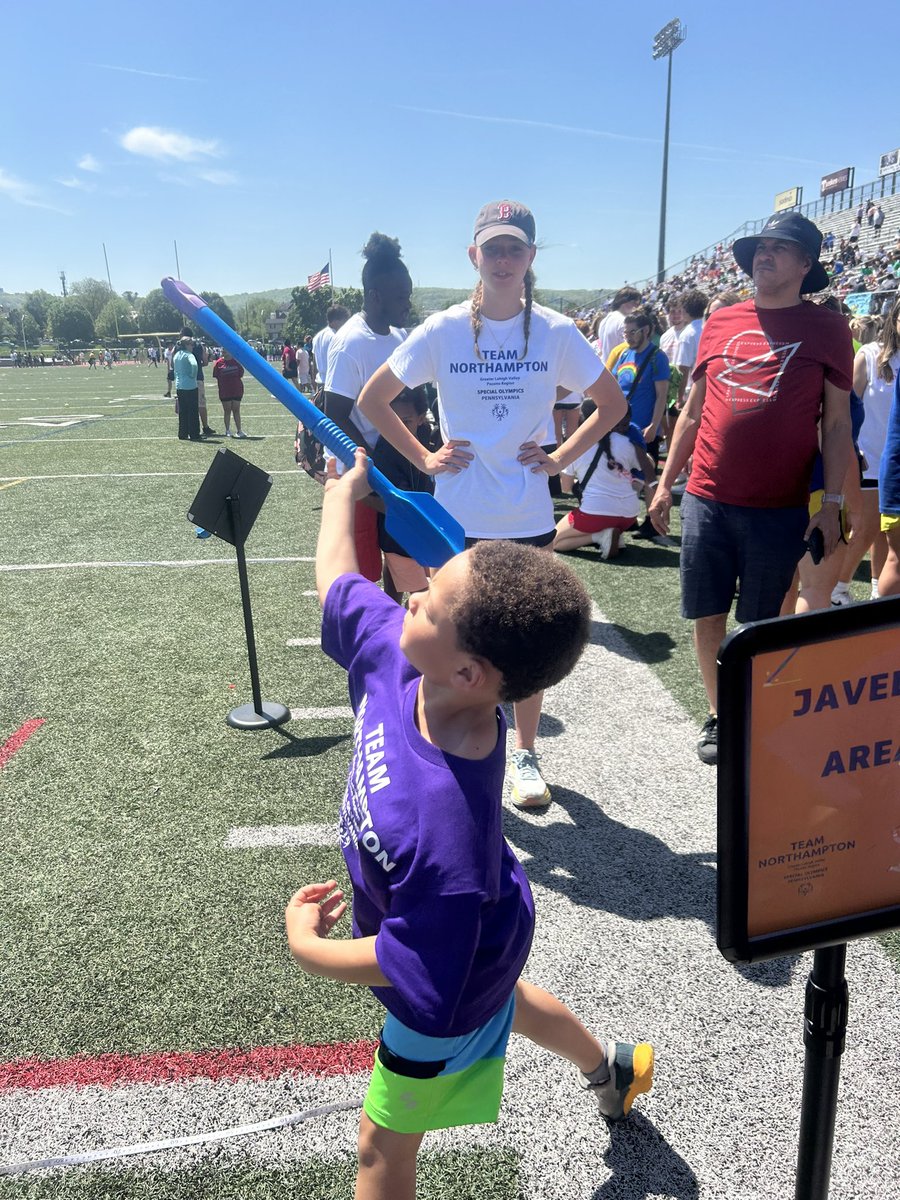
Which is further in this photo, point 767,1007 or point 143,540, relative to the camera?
point 143,540

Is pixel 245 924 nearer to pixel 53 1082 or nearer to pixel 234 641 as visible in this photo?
pixel 53 1082

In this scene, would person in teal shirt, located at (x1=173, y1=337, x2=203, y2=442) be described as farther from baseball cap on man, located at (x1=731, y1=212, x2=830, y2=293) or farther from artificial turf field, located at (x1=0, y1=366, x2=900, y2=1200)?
baseball cap on man, located at (x1=731, y1=212, x2=830, y2=293)

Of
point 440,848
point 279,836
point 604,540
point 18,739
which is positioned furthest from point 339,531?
point 604,540

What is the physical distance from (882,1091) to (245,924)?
1.79 metres

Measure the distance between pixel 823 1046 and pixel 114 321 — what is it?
15811cm

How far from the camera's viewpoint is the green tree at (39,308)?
15488cm

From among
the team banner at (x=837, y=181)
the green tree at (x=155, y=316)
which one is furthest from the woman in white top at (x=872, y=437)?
the green tree at (x=155, y=316)

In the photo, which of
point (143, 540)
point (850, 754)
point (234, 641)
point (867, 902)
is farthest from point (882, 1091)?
point (143, 540)

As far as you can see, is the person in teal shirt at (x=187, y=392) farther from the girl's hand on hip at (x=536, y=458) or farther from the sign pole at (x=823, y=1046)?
the sign pole at (x=823, y=1046)

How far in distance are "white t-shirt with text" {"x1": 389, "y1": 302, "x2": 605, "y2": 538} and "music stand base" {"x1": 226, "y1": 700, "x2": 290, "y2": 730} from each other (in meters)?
1.51

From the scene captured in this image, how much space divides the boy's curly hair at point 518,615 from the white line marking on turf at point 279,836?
1.96 metres

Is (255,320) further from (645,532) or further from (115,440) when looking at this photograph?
(645,532)

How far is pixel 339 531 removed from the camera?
5.73 ft

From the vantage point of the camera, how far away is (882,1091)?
77.1 inches
